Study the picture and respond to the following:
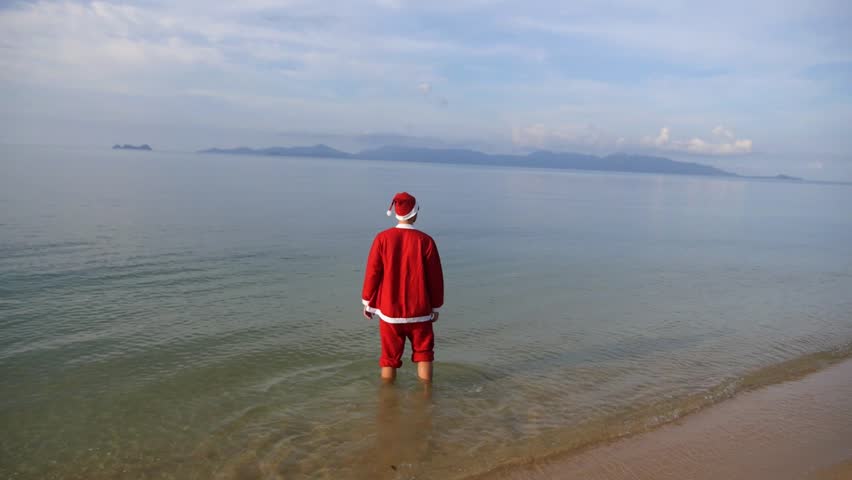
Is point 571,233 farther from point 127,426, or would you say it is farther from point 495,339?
point 127,426

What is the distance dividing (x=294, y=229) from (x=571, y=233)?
11991 mm

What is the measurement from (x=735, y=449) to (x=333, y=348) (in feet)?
18.5

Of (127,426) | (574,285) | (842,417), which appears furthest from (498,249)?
(127,426)

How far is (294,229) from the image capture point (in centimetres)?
2289

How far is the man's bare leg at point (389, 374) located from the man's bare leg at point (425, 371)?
0.36m

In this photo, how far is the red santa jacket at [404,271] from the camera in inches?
261

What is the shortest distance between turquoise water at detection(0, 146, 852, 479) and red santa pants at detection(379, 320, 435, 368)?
0.48 meters

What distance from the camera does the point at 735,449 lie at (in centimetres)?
566

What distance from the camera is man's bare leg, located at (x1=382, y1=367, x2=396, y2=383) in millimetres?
7316

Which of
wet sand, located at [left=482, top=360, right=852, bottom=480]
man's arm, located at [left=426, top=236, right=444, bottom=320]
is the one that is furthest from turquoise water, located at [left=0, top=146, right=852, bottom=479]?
man's arm, located at [left=426, top=236, right=444, bottom=320]

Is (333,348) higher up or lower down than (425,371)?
lower down

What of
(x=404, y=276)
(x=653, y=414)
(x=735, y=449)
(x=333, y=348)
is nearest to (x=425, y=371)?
(x=404, y=276)

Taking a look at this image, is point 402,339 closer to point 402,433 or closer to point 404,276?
point 404,276

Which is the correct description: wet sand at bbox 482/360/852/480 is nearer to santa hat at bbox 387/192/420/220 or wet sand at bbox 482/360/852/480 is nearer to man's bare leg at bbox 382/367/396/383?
man's bare leg at bbox 382/367/396/383
